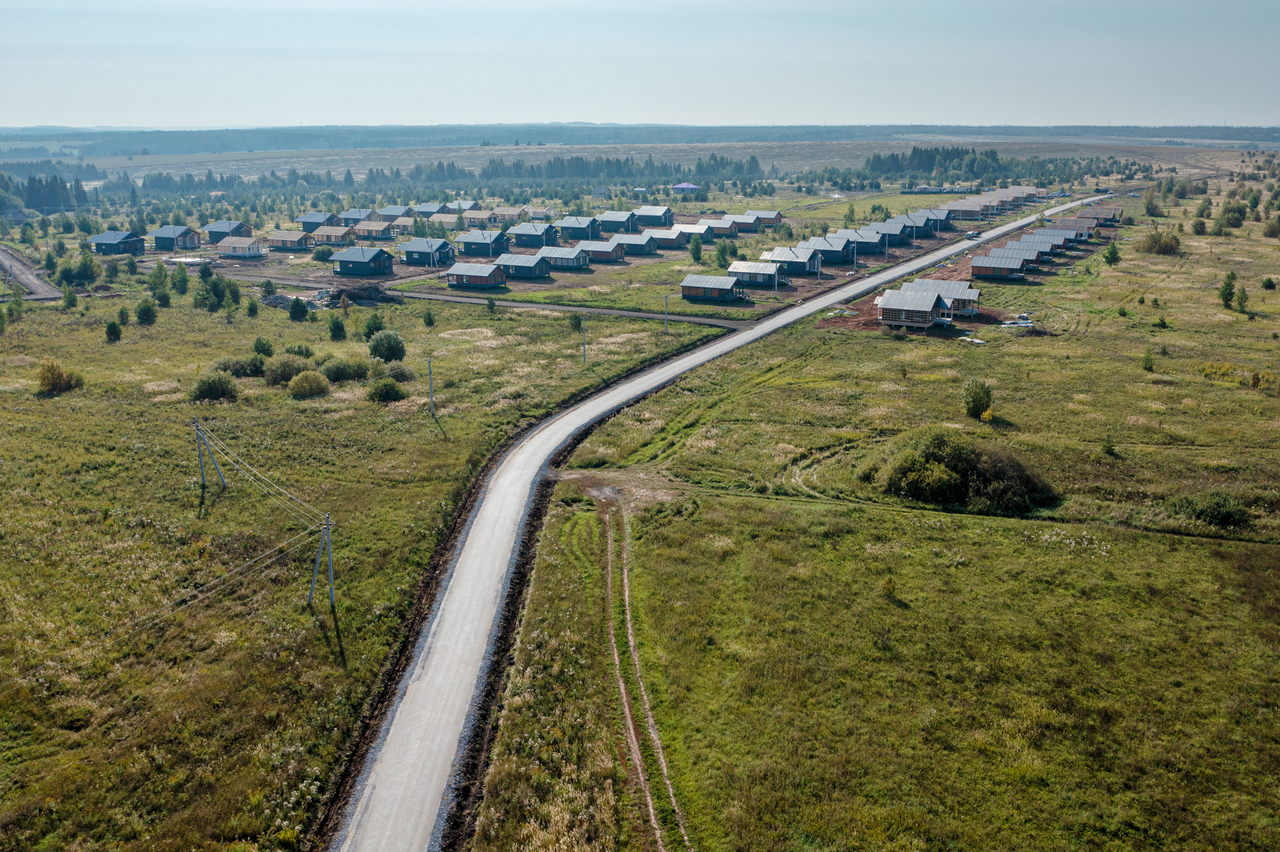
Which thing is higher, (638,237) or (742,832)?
(638,237)

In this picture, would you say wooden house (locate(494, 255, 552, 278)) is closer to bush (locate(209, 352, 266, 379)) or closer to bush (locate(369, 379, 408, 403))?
bush (locate(209, 352, 266, 379))

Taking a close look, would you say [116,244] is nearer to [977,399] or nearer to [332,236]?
[332,236]

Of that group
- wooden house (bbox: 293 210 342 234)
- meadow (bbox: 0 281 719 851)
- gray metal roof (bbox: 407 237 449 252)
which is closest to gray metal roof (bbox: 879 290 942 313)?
meadow (bbox: 0 281 719 851)

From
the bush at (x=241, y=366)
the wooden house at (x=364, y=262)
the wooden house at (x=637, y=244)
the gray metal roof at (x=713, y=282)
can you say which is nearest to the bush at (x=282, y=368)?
the bush at (x=241, y=366)

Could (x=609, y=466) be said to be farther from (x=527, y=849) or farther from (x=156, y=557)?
(x=527, y=849)

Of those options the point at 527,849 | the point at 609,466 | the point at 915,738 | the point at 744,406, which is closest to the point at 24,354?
the point at 609,466

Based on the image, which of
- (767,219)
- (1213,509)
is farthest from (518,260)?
(1213,509)
